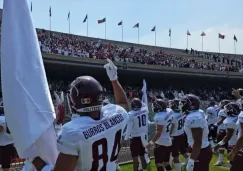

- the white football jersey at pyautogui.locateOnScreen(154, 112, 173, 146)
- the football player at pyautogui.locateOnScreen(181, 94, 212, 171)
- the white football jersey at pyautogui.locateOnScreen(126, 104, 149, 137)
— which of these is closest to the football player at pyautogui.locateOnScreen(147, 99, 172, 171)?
the white football jersey at pyautogui.locateOnScreen(154, 112, 173, 146)

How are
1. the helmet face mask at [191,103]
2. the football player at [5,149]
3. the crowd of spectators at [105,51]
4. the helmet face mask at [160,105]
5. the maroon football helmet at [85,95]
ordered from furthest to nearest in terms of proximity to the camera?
the crowd of spectators at [105,51] < the helmet face mask at [160,105] < the football player at [5,149] < the helmet face mask at [191,103] < the maroon football helmet at [85,95]

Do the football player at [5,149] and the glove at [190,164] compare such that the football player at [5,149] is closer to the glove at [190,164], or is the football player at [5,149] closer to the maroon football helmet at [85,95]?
the glove at [190,164]

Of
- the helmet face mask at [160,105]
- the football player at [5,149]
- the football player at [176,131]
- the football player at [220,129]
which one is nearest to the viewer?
the football player at [5,149]

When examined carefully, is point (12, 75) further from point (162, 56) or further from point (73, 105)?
point (162, 56)

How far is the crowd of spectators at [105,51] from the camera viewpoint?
102 ft

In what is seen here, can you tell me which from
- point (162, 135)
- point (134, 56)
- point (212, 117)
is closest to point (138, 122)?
point (162, 135)

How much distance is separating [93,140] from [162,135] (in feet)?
27.0

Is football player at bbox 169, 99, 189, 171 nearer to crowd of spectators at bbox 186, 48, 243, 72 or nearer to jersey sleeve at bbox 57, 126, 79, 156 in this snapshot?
jersey sleeve at bbox 57, 126, 79, 156

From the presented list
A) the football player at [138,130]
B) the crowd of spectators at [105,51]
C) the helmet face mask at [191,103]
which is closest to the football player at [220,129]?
the football player at [138,130]

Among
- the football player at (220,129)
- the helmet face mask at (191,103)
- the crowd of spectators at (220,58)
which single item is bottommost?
the football player at (220,129)

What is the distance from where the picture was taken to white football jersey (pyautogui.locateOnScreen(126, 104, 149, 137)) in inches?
494

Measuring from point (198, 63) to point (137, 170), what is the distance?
3321cm

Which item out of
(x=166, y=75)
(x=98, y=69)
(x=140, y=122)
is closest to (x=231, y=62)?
(x=166, y=75)

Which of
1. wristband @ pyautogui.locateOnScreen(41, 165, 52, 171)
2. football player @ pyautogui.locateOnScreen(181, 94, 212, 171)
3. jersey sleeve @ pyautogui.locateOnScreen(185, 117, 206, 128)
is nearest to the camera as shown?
wristband @ pyautogui.locateOnScreen(41, 165, 52, 171)
